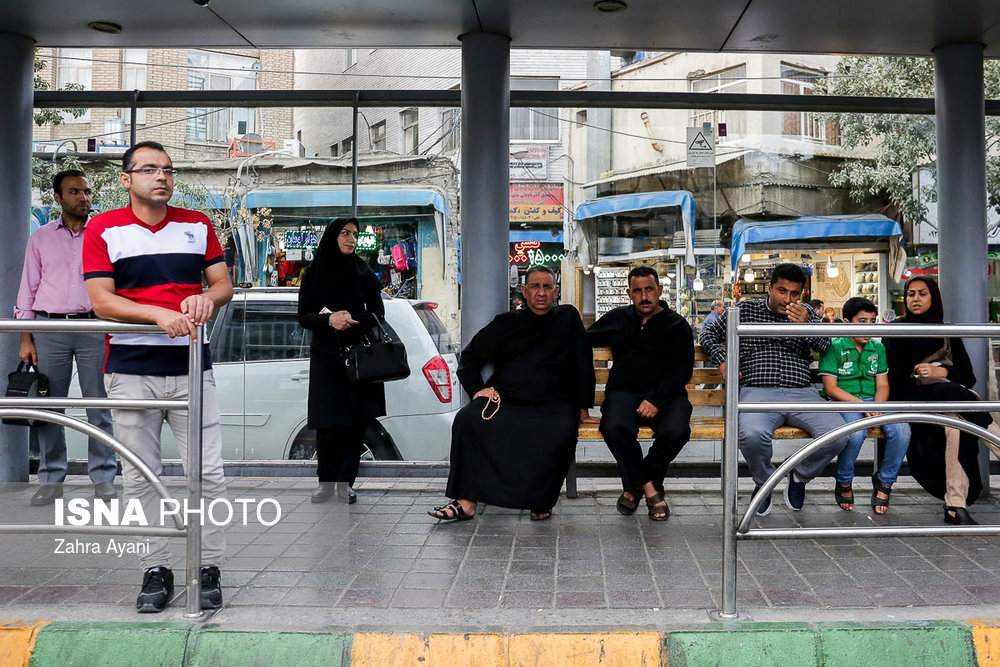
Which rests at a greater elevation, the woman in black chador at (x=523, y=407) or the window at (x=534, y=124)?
the window at (x=534, y=124)

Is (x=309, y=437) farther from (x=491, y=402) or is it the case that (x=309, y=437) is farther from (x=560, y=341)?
(x=560, y=341)

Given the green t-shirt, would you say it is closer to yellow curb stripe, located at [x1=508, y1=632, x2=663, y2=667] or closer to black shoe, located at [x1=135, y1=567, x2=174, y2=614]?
yellow curb stripe, located at [x1=508, y1=632, x2=663, y2=667]

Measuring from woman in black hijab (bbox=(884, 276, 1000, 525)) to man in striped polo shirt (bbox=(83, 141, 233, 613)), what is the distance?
421cm

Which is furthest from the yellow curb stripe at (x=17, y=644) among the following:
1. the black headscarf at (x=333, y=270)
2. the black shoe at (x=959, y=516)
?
the black shoe at (x=959, y=516)

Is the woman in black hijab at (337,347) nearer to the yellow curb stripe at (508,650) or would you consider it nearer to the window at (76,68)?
the yellow curb stripe at (508,650)

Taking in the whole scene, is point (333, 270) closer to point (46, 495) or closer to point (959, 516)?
point (46, 495)

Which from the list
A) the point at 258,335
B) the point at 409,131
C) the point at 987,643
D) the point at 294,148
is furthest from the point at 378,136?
the point at 987,643

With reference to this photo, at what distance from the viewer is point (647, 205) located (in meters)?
7.54

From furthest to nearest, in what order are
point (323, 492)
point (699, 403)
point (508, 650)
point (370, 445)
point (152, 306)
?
point (370, 445), point (699, 403), point (323, 492), point (152, 306), point (508, 650)

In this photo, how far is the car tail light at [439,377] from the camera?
6480 millimetres

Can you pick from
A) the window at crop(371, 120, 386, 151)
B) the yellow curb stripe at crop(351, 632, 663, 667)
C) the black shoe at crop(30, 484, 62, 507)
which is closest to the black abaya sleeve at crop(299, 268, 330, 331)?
the window at crop(371, 120, 386, 151)

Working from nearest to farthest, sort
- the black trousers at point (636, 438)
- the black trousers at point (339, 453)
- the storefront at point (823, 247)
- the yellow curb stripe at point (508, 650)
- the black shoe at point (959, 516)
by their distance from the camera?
the yellow curb stripe at point (508, 650)
the black shoe at point (959, 516)
the black trousers at point (636, 438)
the black trousers at point (339, 453)
the storefront at point (823, 247)

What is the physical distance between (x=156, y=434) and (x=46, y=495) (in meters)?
2.37

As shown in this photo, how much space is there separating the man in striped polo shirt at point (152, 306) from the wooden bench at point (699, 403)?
8.38ft
